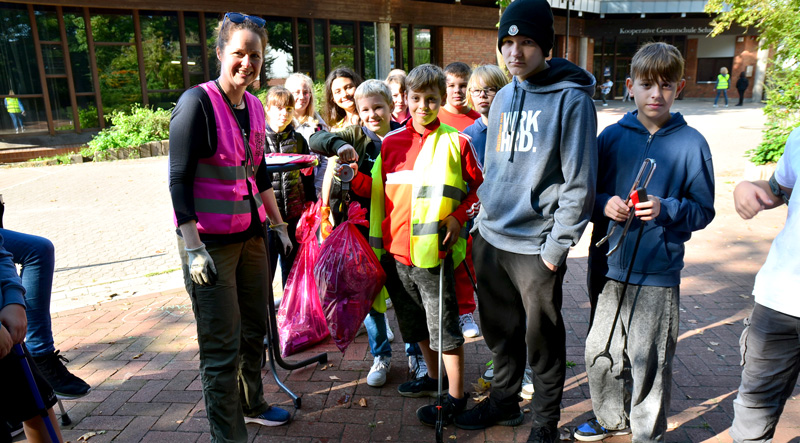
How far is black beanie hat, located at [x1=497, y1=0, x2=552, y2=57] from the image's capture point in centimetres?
257

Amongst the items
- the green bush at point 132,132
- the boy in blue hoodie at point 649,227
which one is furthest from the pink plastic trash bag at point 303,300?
the green bush at point 132,132

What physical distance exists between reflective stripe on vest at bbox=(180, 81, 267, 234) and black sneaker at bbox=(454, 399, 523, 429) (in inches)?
63.4

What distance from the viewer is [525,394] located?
3482 mm

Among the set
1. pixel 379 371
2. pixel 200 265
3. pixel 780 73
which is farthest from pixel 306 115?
pixel 780 73

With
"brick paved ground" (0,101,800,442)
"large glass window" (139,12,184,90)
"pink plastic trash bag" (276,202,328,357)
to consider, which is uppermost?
"large glass window" (139,12,184,90)

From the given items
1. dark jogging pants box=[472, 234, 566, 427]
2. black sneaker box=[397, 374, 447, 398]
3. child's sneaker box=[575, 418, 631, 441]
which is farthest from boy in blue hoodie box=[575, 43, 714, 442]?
black sneaker box=[397, 374, 447, 398]

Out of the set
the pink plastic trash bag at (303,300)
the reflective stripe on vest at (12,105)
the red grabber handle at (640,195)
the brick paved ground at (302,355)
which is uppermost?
the reflective stripe on vest at (12,105)

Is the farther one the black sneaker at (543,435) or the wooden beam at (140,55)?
the wooden beam at (140,55)

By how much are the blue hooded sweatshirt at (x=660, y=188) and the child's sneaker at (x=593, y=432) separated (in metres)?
0.86

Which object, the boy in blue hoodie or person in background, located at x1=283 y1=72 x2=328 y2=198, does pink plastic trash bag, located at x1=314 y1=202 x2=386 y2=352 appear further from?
the boy in blue hoodie

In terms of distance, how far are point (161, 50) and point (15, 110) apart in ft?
14.1

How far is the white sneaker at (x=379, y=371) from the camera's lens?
3.61 m

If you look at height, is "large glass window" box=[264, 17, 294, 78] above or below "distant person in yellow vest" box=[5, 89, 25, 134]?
above

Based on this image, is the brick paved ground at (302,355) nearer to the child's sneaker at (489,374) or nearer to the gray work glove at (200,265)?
the child's sneaker at (489,374)
